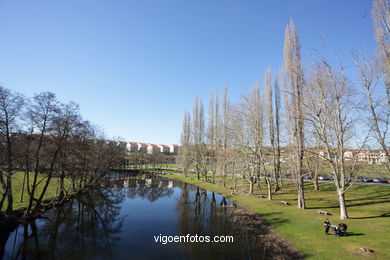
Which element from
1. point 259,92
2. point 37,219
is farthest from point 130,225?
point 259,92

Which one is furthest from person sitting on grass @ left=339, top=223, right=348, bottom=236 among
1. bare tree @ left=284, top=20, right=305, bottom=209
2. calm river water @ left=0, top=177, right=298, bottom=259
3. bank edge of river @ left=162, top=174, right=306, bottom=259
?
bare tree @ left=284, top=20, right=305, bottom=209

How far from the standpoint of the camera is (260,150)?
23.3 m

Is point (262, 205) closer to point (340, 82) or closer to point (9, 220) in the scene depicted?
point (340, 82)

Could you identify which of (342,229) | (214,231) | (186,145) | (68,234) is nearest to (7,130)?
(68,234)

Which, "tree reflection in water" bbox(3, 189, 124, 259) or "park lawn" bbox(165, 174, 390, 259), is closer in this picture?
"park lawn" bbox(165, 174, 390, 259)

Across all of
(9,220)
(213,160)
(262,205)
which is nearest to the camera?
(9,220)

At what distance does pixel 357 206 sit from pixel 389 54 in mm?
15541

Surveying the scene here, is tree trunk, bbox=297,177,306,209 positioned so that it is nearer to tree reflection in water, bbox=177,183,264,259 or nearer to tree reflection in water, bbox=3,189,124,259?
tree reflection in water, bbox=177,183,264,259

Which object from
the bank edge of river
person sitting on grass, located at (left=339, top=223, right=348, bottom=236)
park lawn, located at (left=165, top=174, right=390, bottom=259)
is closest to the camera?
park lawn, located at (left=165, top=174, right=390, bottom=259)

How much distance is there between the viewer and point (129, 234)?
15.1 metres

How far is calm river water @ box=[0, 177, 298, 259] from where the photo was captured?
11750mm

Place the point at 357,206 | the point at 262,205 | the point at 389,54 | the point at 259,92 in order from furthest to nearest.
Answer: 1. the point at 259,92
2. the point at 262,205
3. the point at 357,206
4. the point at 389,54

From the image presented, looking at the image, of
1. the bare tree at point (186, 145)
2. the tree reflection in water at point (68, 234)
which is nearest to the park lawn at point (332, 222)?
the tree reflection in water at point (68, 234)

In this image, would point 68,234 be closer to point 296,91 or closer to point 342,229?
point 342,229
